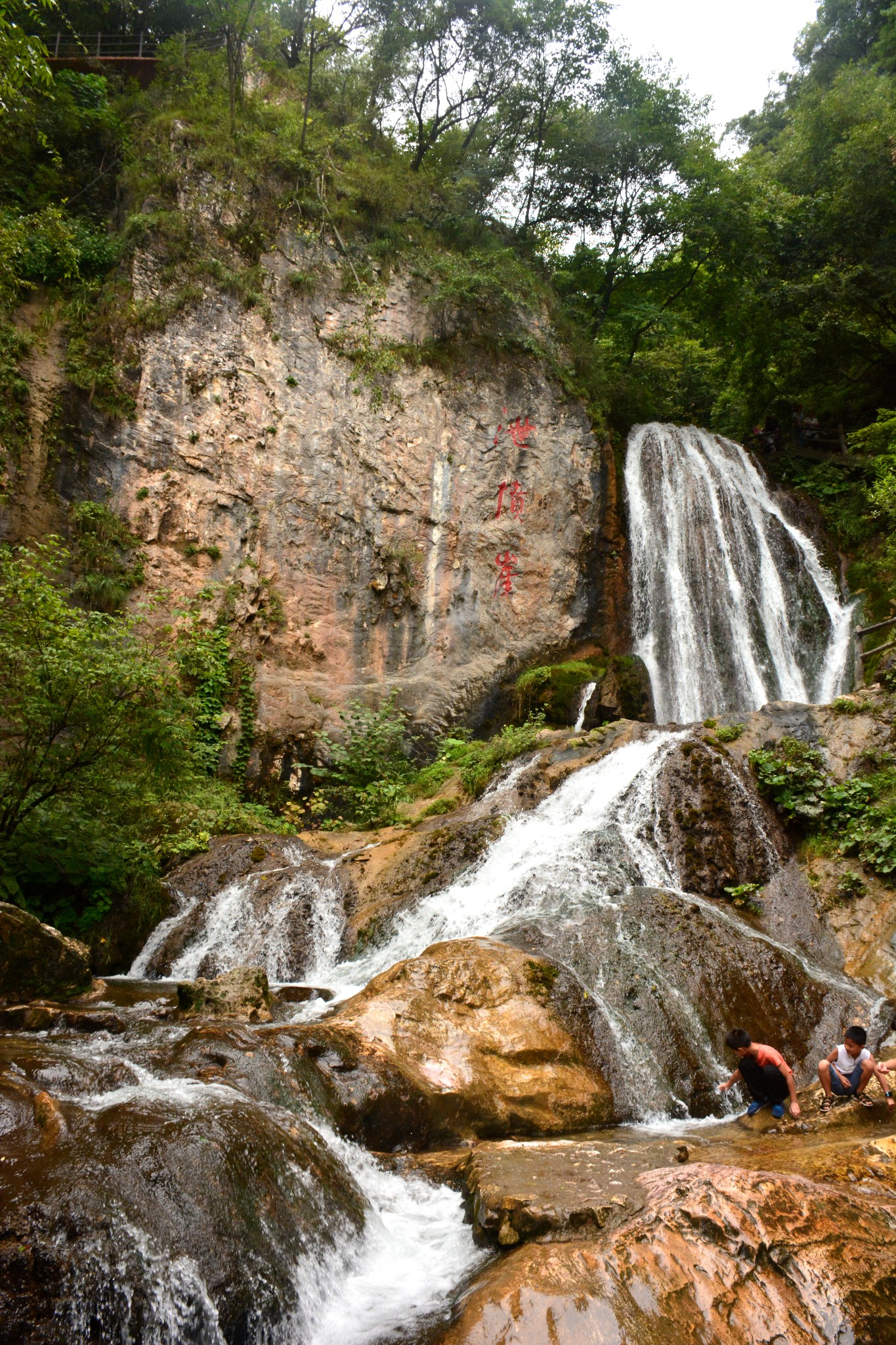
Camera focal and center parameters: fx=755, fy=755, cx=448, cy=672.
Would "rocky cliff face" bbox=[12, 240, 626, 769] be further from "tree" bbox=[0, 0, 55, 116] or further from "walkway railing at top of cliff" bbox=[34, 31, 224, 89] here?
"walkway railing at top of cliff" bbox=[34, 31, 224, 89]

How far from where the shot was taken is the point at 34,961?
5.91 meters

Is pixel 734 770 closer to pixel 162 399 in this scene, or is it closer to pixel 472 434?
pixel 472 434

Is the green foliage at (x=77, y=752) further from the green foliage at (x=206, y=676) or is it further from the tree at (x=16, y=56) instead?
the tree at (x=16, y=56)

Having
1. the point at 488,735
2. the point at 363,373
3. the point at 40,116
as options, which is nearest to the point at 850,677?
the point at 488,735

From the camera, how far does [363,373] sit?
15156mm

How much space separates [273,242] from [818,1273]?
56.9ft

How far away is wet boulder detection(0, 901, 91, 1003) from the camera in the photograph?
572cm

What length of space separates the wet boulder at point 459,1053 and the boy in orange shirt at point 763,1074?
96cm

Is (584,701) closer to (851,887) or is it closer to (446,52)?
(851,887)

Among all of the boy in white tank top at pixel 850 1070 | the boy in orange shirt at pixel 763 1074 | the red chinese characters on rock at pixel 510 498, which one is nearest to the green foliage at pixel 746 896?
the boy in white tank top at pixel 850 1070

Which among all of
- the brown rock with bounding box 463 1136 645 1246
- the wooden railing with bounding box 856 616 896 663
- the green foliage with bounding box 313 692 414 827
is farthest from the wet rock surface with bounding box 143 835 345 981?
the wooden railing with bounding box 856 616 896 663

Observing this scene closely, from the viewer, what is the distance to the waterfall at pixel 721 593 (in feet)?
45.6

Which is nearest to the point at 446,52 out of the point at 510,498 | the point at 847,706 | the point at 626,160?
the point at 626,160

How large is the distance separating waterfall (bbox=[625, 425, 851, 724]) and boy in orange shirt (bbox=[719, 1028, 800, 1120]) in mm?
8963
